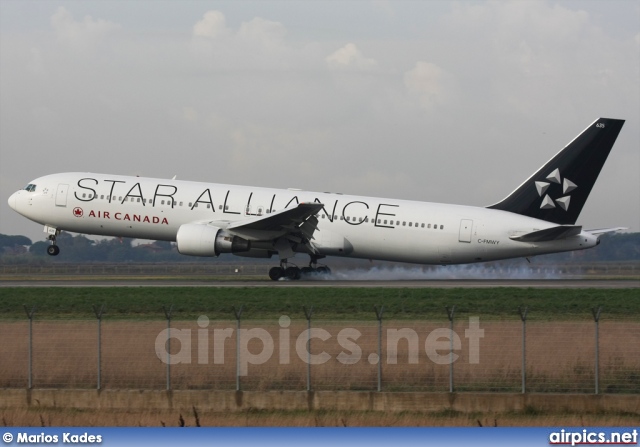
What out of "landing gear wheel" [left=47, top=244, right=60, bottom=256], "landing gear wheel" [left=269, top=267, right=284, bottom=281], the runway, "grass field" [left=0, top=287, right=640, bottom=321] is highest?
"landing gear wheel" [left=47, top=244, right=60, bottom=256]

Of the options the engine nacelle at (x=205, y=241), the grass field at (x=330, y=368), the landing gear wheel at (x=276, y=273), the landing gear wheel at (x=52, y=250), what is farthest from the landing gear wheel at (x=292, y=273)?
the grass field at (x=330, y=368)

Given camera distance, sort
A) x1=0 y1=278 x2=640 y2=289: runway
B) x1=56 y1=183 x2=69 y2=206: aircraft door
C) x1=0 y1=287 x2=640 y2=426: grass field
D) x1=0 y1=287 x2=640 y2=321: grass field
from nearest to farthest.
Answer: x1=0 y1=287 x2=640 y2=426: grass field → x1=0 y1=287 x2=640 y2=321: grass field → x1=0 y1=278 x2=640 y2=289: runway → x1=56 y1=183 x2=69 y2=206: aircraft door

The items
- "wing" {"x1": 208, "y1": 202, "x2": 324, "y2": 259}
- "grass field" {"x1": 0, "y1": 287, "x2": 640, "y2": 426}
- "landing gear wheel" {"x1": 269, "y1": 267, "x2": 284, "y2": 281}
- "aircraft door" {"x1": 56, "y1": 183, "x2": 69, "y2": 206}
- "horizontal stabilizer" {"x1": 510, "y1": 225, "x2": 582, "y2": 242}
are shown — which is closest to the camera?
"grass field" {"x1": 0, "y1": 287, "x2": 640, "y2": 426}

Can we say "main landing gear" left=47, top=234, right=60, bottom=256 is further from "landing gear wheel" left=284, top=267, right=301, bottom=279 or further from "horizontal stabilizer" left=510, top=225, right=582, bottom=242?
"horizontal stabilizer" left=510, top=225, right=582, bottom=242

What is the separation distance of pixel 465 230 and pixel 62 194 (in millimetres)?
19809

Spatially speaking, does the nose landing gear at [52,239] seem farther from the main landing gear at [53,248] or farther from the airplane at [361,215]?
the airplane at [361,215]

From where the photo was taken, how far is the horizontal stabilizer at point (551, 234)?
1800 inches

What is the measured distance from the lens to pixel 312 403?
20.7m

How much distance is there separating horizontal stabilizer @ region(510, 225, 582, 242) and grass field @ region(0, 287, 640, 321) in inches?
170

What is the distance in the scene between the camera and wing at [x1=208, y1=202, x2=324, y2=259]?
45.6m

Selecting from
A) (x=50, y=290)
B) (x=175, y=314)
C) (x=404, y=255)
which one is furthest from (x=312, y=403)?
(x=404, y=255)

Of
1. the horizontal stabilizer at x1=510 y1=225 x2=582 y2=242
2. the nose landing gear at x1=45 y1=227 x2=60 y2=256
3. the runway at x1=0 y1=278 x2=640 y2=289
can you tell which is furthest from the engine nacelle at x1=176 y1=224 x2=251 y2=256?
the horizontal stabilizer at x1=510 y1=225 x2=582 y2=242

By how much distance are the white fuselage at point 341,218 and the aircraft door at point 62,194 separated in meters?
0.12

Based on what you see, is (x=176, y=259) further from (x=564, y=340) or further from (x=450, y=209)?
(x=564, y=340)
